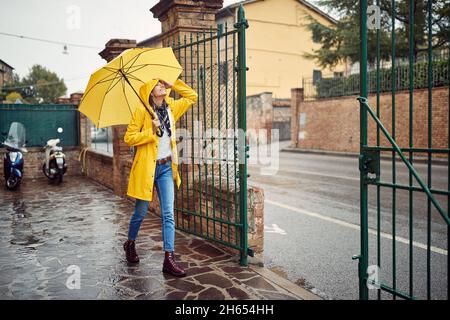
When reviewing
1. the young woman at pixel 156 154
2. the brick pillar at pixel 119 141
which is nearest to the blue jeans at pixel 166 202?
the young woman at pixel 156 154

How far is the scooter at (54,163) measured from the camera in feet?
37.7

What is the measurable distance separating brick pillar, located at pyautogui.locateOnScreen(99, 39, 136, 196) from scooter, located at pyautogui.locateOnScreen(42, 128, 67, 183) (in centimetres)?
294

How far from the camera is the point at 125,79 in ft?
14.3

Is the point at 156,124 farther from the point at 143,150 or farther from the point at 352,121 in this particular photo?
the point at 352,121

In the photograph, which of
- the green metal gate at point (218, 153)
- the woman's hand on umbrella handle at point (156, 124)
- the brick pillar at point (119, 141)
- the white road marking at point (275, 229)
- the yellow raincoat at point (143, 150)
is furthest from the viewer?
the brick pillar at point (119, 141)

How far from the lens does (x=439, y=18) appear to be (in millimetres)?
18797

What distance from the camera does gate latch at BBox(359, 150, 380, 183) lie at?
340cm

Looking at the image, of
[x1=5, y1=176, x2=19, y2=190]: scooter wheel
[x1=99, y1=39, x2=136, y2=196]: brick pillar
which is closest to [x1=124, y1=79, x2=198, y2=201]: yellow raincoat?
[x1=99, y1=39, x2=136, y2=196]: brick pillar

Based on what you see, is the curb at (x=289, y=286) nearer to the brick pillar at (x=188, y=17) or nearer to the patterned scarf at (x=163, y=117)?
the patterned scarf at (x=163, y=117)

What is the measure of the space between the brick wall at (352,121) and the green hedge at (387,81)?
37cm

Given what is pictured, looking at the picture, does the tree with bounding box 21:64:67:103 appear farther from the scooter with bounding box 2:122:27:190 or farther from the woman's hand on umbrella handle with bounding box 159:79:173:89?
the woman's hand on umbrella handle with bounding box 159:79:173:89

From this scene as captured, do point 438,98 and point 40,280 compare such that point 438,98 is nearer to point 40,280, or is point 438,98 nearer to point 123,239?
point 123,239
